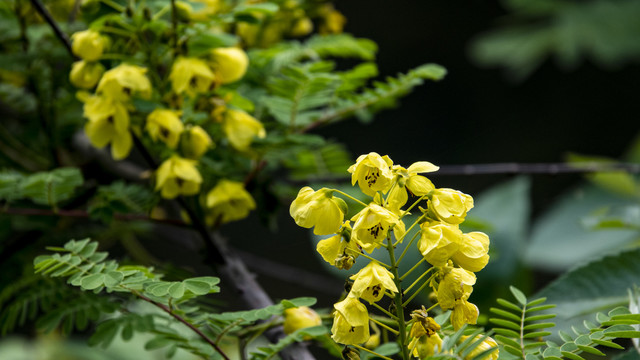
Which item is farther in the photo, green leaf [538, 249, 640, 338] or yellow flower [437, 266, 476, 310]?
green leaf [538, 249, 640, 338]

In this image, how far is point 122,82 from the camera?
493mm

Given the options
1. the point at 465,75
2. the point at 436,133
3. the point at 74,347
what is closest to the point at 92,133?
the point at 74,347

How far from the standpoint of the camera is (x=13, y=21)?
0.66 metres

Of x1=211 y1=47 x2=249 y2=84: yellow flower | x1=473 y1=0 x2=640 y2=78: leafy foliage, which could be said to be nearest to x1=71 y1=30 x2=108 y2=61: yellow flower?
x1=211 y1=47 x2=249 y2=84: yellow flower

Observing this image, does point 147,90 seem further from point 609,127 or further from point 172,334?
point 609,127

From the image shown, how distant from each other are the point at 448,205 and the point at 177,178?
0.29 meters

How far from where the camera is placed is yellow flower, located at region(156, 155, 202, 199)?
51cm

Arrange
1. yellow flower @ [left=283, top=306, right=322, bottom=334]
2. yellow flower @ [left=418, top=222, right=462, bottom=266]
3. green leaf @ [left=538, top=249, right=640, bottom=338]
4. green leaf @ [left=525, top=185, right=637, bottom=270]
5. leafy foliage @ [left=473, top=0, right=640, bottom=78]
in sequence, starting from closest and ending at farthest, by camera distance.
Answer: yellow flower @ [left=418, top=222, right=462, bottom=266] → yellow flower @ [left=283, top=306, right=322, bottom=334] → green leaf @ [left=538, top=249, right=640, bottom=338] → green leaf @ [left=525, top=185, right=637, bottom=270] → leafy foliage @ [left=473, top=0, right=640, bottom=78]

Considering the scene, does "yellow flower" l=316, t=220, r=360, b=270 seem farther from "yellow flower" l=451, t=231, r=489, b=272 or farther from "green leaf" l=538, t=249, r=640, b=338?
"green leaf" l=538, t=249, r=640, b=338

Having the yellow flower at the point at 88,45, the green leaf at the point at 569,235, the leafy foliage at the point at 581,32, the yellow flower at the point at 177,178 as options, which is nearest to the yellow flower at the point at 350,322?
the yellow flower at the point at 177,178

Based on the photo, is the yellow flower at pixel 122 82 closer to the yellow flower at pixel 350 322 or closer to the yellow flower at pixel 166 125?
the yellow flower at pixel 166 125

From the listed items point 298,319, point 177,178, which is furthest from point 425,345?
point 177,178

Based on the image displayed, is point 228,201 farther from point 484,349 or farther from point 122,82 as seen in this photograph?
point 484,349

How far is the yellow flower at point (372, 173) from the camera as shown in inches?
12.8
